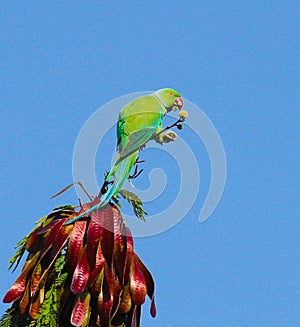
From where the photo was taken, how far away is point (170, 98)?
6.30m

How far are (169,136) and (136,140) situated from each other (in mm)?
270

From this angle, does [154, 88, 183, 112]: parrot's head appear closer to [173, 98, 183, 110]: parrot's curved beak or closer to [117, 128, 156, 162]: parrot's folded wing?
[173, 98, 183, 110]: parrot's curved beak

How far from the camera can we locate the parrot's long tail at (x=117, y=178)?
18.1ft

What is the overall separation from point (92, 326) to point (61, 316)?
0.76ft

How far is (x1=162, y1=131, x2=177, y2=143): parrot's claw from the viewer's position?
19.3ft

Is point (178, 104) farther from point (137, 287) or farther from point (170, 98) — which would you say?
point (137, 287)

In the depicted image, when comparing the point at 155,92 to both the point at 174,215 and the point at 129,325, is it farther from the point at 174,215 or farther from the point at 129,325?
the point at 129,325

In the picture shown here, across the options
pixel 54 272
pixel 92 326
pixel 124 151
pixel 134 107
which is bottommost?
pixel 92 326

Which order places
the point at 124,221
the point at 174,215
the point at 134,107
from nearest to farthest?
the point at 174,215, the point at 124,221, the point at 134,107

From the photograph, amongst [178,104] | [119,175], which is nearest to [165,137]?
[178,104]

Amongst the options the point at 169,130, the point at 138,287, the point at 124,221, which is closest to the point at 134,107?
the point at 169,130

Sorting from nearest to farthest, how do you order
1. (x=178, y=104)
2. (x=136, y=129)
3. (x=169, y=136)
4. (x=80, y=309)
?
(x=80, y=309), (x=169, y=136), (x=136, y=129), (x=178, y=104)

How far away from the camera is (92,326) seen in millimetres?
5426

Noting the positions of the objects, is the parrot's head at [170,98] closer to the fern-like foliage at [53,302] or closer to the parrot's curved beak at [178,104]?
the parrot's curved beak at [178,104]
